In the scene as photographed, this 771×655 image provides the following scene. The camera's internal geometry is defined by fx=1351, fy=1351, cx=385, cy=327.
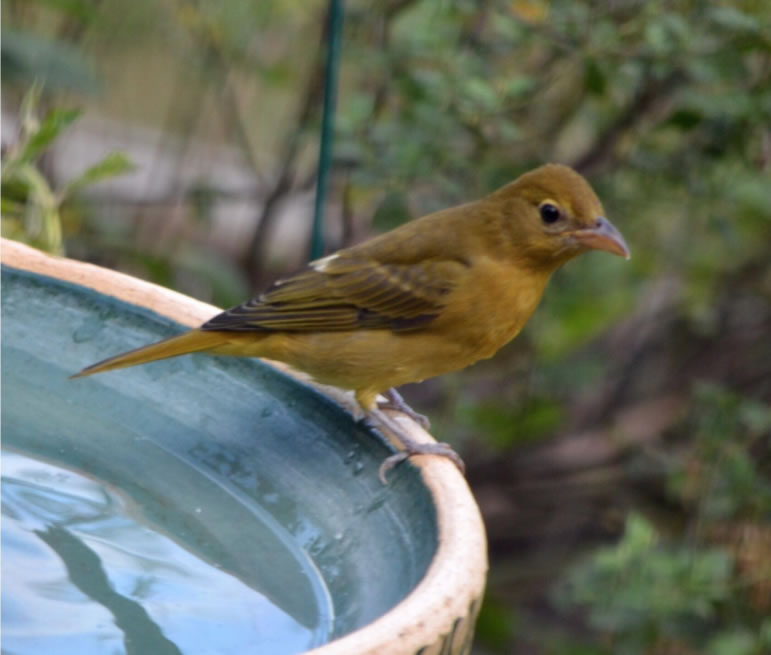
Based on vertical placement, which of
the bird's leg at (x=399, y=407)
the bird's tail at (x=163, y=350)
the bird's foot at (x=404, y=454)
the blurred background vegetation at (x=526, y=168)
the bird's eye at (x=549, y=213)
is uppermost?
the blurred background vegetation at (x=526, y=168)

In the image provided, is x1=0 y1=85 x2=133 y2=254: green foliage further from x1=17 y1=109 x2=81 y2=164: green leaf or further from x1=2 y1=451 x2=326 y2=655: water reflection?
x1=2 y1=451 x2=326 y2=655: water reflection

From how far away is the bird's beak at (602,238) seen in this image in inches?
115

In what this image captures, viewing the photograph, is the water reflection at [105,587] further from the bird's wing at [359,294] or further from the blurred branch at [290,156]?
the blurred branch at [290,156]

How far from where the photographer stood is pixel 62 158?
6.12 m

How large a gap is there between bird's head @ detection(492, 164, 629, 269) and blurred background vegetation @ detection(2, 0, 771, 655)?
0.64m

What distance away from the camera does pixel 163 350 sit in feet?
7.79

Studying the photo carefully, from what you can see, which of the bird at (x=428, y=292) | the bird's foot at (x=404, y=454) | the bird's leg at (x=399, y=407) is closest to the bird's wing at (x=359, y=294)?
the bird at (x=428, y=292)

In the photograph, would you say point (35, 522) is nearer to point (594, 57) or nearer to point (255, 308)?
point (255, 308)

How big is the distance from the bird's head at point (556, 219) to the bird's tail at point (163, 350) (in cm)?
91

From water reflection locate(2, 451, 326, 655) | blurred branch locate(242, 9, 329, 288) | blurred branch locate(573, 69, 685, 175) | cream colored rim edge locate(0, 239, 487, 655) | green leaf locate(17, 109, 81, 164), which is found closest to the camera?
cream colored rim edge locate(0, 239, 487, 655)

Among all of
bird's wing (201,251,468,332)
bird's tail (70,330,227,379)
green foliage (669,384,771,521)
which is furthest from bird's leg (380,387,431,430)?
green foliage (669,384,771,521)

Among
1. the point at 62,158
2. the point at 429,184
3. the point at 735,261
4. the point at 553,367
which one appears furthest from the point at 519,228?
the point at 62,158

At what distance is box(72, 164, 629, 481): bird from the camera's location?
282 centimetres

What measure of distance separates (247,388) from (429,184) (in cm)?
176
